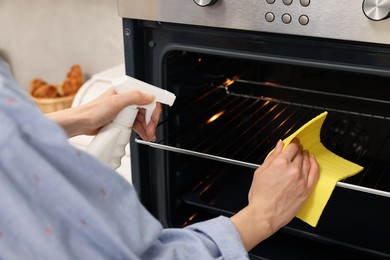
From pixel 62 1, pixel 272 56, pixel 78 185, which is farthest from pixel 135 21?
pixel 62 1

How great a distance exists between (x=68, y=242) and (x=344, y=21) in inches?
19.7

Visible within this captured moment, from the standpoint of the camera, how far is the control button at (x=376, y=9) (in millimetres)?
732

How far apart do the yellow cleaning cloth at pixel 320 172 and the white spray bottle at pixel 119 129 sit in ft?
0.74

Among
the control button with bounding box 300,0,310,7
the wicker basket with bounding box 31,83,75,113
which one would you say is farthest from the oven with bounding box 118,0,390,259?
the wicker basket with bounding box 31,83,75,113

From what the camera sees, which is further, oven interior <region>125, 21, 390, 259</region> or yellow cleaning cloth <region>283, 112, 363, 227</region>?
oven interior <region>125, 21, 390, 259</region>

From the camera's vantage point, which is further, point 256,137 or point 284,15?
point 256,137

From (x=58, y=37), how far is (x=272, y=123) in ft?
3.24

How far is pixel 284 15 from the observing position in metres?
0.82

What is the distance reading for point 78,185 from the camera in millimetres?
543

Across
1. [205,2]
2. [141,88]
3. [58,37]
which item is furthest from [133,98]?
[58,37]

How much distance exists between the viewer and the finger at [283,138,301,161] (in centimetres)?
84

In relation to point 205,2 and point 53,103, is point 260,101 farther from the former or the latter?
point 53,103

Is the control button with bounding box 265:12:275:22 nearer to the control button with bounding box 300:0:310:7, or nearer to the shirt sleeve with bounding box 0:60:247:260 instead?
the control button with bounding box 300:0:310:7

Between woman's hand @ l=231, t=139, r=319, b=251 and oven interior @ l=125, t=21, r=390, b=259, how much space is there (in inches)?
7.4
